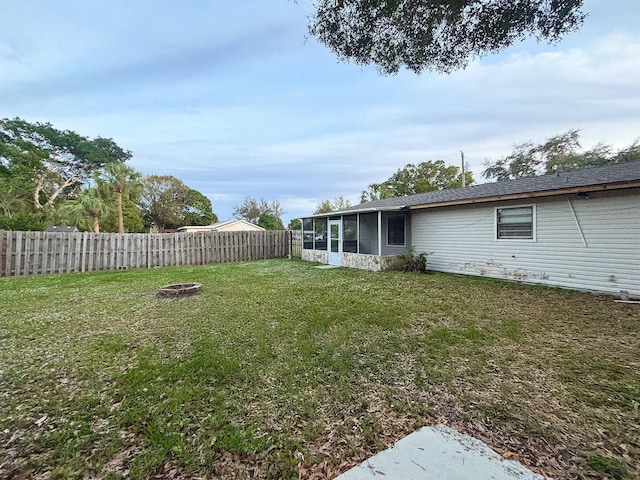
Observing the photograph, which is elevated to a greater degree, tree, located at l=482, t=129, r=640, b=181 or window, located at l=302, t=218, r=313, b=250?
tree, located at l=482, t=129, r=640, b=181

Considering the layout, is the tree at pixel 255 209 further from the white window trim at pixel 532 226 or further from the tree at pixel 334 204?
the white window trim at pixel 532 226

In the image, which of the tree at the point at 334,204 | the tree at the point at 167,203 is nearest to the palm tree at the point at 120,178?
the tree at the point at 167,203

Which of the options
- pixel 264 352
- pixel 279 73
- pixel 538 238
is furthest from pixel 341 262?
pixel 264 352

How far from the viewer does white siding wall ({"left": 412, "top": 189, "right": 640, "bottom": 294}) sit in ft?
19.0

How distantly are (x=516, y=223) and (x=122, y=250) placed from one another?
43.0 feet

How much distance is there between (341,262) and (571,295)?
22.6 ft

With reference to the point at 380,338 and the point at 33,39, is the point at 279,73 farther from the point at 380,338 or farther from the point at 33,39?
the point at 380,338

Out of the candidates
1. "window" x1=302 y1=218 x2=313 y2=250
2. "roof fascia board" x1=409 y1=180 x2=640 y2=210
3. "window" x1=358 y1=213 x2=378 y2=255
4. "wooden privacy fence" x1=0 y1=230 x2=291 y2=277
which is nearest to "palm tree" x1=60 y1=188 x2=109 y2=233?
"wooden privacy fence" x1=0 y1=230 x2=291 y2=277

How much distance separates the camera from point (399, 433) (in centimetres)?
197

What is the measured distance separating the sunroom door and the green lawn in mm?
6085

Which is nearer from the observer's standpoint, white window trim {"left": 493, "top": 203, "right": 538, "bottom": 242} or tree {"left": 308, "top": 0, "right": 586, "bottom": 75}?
tree {"left": 308, "top": 0, "right": 586, "bottom": 75}

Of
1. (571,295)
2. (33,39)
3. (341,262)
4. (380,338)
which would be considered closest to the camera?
(380,338)

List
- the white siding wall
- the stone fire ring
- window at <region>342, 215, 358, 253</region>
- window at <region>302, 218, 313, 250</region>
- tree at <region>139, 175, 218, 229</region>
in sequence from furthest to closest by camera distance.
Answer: tree at <region>139, 175, 218, 229</region> < window at <region>302, 218, 313, 250</region> < window at <region>342, 215, 358, 253</region> < the stone fire ring < the white siding wall

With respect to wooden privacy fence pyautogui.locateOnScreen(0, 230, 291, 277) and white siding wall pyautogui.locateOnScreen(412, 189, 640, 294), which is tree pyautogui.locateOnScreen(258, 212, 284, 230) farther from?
white siding wall pyautogui.locateOnScreen(412, 189, 640, 294)
